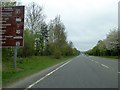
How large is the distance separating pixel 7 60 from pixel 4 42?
9115 millimetres

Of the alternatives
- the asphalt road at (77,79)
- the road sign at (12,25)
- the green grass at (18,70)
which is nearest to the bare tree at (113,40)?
the green grass at (18,70)

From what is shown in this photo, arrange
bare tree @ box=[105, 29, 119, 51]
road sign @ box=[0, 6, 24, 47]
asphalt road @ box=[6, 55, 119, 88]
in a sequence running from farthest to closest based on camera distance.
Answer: bare tree @ box=[105, 29, 119, 51]
road sign @ box=[0, 6, 24, 47]
asphalt road @ box=[6, 55, 119, 88]

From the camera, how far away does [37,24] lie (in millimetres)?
66625

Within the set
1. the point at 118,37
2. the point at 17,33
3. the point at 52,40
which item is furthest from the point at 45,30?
the point at 17,33

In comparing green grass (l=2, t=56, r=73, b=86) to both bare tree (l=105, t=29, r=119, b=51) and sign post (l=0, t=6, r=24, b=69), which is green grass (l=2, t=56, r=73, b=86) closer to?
sign post (l=0, t=6, r=24, b=69)

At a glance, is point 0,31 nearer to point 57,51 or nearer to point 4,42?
point 4,42

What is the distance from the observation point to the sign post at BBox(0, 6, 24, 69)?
2553 cm

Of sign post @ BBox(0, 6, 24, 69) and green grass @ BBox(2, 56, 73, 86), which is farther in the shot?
sign post @ BBox(0, 6, 24, 69)

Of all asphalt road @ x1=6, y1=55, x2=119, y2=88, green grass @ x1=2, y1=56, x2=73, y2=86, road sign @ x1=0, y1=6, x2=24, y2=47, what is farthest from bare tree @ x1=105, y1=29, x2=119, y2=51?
asphalt road @ x1=6, y1=55, x2=119, y2=88

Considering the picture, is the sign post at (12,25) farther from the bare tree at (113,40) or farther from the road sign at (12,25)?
the bare tree at (113,40)

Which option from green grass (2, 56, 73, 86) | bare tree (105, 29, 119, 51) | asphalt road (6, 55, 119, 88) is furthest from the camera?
bare tree (105, 29, 119, 51)

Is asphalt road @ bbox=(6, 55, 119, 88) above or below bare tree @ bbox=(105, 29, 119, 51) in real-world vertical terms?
below

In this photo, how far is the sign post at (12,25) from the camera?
1005 inches

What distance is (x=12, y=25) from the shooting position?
25609 mm
